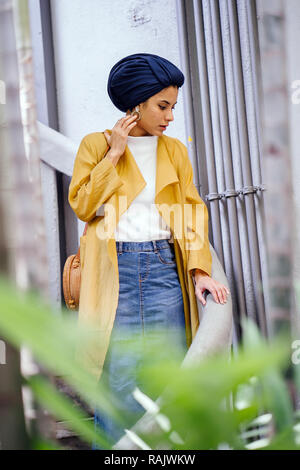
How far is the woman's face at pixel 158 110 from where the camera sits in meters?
1.55

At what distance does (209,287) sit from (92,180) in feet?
1.50

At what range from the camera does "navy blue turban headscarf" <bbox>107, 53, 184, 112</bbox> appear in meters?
1.53

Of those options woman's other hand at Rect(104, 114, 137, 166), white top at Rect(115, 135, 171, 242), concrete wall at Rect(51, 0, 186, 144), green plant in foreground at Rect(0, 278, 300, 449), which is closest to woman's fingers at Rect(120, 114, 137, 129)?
woman's other hand at Rect(104, 114, 137, 166)

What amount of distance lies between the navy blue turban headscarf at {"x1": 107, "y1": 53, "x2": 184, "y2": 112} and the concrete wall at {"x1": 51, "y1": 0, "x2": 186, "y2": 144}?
2.66 feet

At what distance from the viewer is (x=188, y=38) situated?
2117 millimetres

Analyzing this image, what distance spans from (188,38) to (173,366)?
2074mm

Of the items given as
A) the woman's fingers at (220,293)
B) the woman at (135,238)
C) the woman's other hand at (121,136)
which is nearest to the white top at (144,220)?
the woman at (135,238)

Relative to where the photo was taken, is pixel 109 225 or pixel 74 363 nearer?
pixel 74 363

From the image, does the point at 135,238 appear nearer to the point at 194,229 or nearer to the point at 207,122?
the point at 194,229

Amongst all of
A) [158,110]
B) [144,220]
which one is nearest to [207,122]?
[158,110]

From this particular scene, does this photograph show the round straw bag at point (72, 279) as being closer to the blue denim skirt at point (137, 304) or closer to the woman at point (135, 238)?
the woman at point (135, 238)

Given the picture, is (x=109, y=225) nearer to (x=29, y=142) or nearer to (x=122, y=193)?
(x=122, y=193)

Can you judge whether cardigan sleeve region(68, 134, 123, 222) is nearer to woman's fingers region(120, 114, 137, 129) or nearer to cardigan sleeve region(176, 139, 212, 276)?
woman's fingers region(120, 114, 137, 129)
